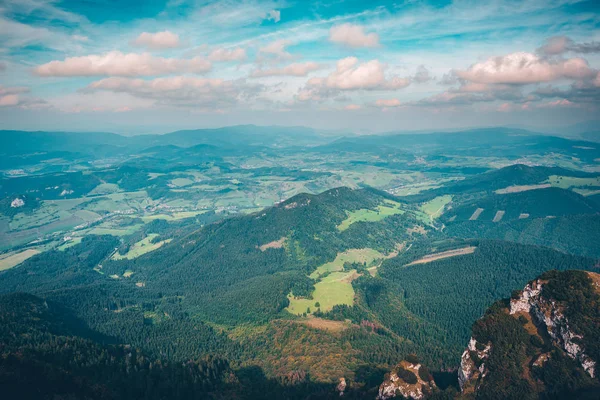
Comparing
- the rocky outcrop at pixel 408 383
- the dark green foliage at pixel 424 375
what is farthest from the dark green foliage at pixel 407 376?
the dark green foliage at pixel 424 375

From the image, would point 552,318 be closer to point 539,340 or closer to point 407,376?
point 539,340

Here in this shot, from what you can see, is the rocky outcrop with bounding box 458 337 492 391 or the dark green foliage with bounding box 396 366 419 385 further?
the rocky outcrop with bounding box 458 337 492 391

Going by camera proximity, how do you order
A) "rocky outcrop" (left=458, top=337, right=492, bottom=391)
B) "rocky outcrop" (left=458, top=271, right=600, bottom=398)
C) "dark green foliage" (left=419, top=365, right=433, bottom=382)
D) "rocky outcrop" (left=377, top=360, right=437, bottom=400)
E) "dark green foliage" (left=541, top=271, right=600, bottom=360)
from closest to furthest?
"rocky outcrop" (left=458, top=271, right=600, bottom=398)
"dark green foliage" (left=541, top=271, right=600, bottom=360)
"rocky outcrop" (left=377, top=360, right=437, bottom=400)
"rocky outcrop" (left=458, top=337, right=492, bottom=391)
"dark green foliage" (left=419, top=365, right=433, bottom=382)

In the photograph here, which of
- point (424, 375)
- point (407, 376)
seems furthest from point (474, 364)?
point (407, 376)

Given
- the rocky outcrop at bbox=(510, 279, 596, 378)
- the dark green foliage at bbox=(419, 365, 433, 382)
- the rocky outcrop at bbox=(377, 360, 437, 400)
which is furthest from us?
the dark green foliage at bbox=(419, 365, 433, 382)

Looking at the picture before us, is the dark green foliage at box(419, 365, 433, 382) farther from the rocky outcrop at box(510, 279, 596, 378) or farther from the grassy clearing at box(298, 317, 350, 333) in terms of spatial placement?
the grassy clearing at box(298, 317, 350, 333)

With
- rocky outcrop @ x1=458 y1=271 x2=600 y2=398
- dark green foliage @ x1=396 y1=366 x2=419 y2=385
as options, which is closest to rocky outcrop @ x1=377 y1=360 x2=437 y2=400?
dark green foliage @ x1=396 y1=366 x2=419 y2=385

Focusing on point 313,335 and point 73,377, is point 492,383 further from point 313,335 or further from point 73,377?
point 73,377

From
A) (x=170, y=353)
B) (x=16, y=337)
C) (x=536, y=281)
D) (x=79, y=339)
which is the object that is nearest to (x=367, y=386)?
(x=536, y=281)

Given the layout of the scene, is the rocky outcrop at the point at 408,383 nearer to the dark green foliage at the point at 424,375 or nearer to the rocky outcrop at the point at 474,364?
the dark green foliage at the point at 424,375

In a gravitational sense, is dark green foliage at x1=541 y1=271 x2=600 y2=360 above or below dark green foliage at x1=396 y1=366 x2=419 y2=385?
above
